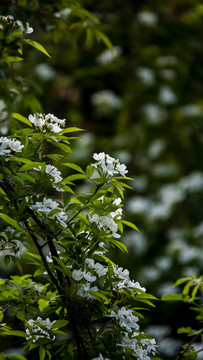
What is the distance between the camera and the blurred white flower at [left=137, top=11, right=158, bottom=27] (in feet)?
11.2

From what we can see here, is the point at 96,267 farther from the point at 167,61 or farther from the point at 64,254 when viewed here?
the point at 167,61

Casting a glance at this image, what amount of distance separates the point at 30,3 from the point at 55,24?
2.6 inches

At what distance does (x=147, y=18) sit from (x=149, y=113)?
0.74 m

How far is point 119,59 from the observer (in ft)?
11.5

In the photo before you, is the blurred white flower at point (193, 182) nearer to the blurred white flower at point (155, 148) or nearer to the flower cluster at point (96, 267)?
the blurred white flower at point (155, 148)

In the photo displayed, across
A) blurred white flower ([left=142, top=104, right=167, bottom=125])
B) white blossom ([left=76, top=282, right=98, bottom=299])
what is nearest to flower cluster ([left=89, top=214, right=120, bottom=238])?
white blossom ([left=76, top=282, right=98, bottom=299])

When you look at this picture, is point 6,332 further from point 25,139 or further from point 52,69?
point 52,69

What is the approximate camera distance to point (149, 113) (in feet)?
11.2

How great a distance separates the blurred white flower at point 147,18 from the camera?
11.2 ft

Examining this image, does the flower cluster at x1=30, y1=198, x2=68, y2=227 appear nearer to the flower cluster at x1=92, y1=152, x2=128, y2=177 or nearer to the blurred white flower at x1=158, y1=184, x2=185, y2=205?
the flower cluster at x1=92, y1=152, x2=128, y2=177

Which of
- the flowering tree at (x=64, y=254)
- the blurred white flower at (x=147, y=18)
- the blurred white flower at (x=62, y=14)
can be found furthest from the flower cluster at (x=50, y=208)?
the blurred white flower at (x=147, y=18)

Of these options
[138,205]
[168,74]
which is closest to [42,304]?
[138,205]

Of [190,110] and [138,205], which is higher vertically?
[190,110]

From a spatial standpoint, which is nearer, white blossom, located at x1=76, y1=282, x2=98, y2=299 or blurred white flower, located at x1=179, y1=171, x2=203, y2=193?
white blossom, located at x1=76, y1=282, x2=98, y2=299
